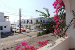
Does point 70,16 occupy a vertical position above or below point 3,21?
above

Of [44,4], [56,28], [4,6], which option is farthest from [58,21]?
[4,6]

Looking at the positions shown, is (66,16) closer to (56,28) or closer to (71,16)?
(71,16)

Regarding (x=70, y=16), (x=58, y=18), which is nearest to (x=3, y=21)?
(x=58, y=18)

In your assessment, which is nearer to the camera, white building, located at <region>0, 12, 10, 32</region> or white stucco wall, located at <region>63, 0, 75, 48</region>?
white building, located at <region>0, 12, 10, 32</region>

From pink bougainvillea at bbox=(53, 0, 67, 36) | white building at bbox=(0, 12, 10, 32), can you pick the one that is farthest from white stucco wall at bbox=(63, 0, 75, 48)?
white building at bbox=(0, 12, 10, 32)

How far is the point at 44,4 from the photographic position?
5.60ft

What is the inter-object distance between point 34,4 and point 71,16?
1.02 metres

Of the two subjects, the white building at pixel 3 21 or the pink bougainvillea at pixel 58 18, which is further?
the pink bougainvillea at pixel 58 18

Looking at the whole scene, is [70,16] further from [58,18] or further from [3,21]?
[3,21]

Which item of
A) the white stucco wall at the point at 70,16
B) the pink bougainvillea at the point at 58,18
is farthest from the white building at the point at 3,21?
the white stucco wall at the point at 70,16

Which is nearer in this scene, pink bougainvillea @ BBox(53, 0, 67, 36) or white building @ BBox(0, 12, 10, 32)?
white building @ BBox(0, 12, 10, 32)

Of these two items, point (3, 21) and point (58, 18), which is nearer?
point (3, 21)

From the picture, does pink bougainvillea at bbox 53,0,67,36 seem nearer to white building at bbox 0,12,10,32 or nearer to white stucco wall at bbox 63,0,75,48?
white stucco wall at bbox 63,0,75,48

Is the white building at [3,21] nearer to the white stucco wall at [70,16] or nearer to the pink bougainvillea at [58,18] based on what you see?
the pink bougainvillea at [58,18]
